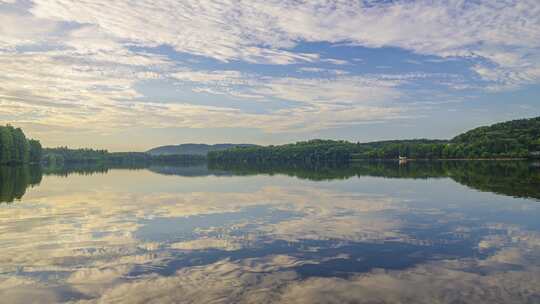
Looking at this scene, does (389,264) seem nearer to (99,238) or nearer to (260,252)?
(260,252)

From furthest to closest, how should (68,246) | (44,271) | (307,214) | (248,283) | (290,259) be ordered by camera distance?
(307,214), (68,246), (290,259), (44,271), (248,283)

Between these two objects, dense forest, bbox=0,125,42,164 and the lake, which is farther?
dense forest, bbox=0,125,42,164

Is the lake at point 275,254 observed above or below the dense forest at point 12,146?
below

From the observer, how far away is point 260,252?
15680 mm

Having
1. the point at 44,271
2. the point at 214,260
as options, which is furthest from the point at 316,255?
the point at 44,271

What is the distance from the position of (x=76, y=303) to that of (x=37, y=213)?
1879 cm

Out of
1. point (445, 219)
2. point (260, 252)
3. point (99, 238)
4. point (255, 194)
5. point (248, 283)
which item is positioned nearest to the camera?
point (248, 283)

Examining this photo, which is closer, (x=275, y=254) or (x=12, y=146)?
(x=275, y=254)

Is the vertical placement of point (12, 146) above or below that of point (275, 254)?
above

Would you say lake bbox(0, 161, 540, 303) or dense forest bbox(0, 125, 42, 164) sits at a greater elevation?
dense forest bbox(0, 125, 42, 164)

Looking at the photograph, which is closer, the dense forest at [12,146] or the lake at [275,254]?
the lake at [275,254]

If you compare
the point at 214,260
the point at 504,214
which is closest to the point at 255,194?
the point at 504,214

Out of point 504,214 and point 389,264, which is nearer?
point 389,264

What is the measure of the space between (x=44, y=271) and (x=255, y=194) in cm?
2444
